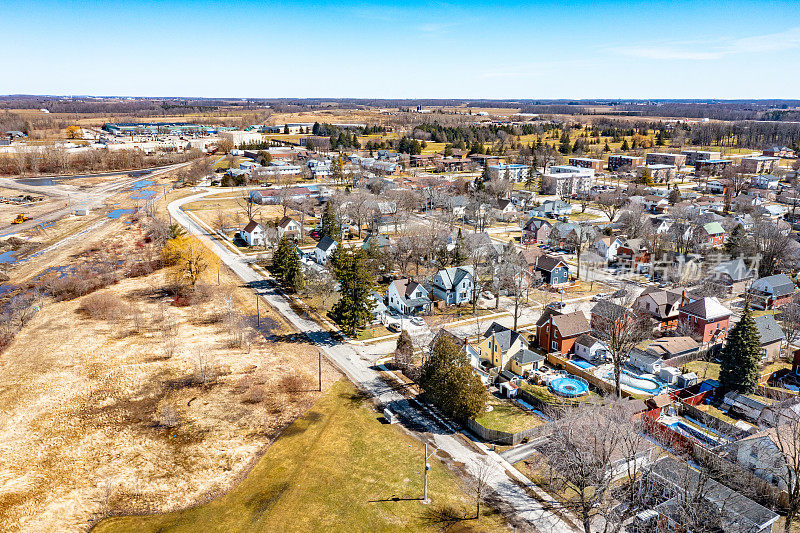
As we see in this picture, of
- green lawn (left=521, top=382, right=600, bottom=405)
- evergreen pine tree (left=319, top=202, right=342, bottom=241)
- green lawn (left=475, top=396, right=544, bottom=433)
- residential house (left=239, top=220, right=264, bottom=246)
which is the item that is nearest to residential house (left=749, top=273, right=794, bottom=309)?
green lawn (left=521, top=382, right=600, bottom=405)

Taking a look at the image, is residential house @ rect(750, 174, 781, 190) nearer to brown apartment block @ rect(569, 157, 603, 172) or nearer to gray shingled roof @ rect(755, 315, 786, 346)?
brown apartment block @ rect(569, 157, 603, 172)

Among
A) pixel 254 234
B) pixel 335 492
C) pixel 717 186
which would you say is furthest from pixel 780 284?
pixel 717 186

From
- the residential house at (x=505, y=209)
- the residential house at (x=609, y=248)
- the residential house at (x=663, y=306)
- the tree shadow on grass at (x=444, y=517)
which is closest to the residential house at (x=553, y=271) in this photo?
the residential house at (x=609, y=248)

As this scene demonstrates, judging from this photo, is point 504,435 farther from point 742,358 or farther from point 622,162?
point 622,162

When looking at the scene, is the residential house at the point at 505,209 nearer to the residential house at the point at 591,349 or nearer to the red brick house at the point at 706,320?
the red brick house at the point at 706,320

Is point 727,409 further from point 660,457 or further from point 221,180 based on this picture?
point 221,180

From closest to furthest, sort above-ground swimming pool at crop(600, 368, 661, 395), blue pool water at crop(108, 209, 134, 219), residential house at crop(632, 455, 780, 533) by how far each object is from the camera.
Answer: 1. residential house at crop(632, 455, 780, 533)
2. above-ground swimming pool at crop(600, 368, 661, 395)
3. blue pool water at crop(108, 209, 134, 219)

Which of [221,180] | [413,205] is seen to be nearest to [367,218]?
[413,205]
